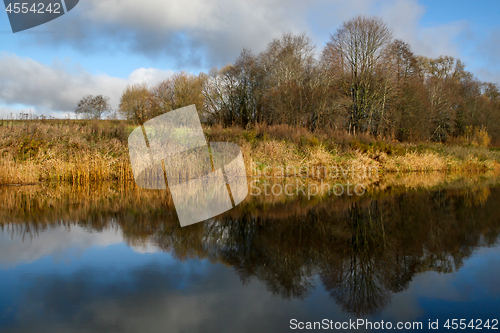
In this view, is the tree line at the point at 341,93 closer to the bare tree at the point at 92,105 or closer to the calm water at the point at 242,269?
the bare tree at the point at 92,105

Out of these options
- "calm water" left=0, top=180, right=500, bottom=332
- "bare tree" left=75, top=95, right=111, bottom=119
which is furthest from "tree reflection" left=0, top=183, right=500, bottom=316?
"bare tree" left=75, top=95, right=111, bottom=119

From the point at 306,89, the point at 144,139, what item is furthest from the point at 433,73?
the point at 144,139

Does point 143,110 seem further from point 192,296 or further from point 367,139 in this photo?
point 192,296

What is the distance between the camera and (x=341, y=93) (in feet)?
88.8

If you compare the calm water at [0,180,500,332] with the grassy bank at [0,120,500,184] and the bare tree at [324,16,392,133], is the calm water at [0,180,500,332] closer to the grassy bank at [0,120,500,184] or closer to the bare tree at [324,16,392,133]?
the grassy bank at [0,120,500,184]

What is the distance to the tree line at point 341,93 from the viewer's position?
25.6 meters

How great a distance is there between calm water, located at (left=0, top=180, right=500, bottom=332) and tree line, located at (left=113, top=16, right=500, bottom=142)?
15859 millimetres

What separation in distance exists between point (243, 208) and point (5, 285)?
5.14 meters

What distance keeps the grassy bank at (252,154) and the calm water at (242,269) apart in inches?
254

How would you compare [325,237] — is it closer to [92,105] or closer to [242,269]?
[242,269]

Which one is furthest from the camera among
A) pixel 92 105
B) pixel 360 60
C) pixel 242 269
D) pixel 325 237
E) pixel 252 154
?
pixel 92 105

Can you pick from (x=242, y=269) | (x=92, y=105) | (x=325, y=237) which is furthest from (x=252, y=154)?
(x=92, y=105)

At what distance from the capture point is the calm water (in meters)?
2.88

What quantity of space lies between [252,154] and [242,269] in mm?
13753
